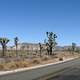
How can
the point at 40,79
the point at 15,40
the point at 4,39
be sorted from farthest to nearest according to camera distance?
the point at 15,40, the point at 4,39, the point at 40,79

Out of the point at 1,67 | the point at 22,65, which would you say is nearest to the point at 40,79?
the point at 1,67

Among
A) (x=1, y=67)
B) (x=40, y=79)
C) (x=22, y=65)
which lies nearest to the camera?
(x=40, y=79)

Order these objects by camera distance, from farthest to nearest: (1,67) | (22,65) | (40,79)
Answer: (22,65) < (1,67) < (40,79)

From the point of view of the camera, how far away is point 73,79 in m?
20.9

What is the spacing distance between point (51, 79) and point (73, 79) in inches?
59.7

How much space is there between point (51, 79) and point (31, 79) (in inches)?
54.1

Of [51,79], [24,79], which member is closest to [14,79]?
[24,79]

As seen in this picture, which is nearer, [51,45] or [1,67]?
[1,67]

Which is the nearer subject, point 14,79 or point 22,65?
point 14,79

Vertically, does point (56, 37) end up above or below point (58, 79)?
above

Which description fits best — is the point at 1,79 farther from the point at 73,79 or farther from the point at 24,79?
the point at 73,79

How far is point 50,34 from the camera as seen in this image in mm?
87750

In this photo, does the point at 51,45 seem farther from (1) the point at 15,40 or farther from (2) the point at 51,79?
(2) the point at 51,79

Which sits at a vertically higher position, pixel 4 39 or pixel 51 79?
pixel 4 39
